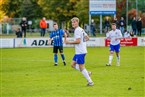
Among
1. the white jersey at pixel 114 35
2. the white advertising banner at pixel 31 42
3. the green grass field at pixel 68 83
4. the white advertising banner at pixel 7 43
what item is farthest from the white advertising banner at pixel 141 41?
the green grass field at pixel 68 83

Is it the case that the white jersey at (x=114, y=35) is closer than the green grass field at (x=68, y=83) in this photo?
No

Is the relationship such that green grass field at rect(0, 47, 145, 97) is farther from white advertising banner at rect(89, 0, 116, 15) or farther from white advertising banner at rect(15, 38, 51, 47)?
white advertising banner at rect(89, 0, 116, 15)

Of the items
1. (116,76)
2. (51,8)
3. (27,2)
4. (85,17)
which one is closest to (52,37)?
(116,76)

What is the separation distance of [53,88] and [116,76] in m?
4.10

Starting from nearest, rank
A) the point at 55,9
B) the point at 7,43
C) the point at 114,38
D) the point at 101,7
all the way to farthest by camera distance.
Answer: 1. the point at 114,38
2. the point at 7,43
3. the point at 101,7
4. the point at 55,9

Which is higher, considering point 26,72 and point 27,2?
point 27,2

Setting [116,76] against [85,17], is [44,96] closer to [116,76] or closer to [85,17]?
[116,76]

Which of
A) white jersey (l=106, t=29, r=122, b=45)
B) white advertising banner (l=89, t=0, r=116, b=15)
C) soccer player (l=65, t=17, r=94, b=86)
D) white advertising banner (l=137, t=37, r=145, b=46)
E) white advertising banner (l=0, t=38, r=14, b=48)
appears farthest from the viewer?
white advertising banner (l=89, t=0, r=116, b=15)

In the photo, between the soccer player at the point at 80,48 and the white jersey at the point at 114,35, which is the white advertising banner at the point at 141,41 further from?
the soccer player at the point at 80,48

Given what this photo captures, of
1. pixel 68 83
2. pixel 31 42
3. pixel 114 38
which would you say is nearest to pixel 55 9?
pixel 31 42

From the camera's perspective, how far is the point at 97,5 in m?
52.0

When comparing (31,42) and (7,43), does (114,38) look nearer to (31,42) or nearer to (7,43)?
(31,42)

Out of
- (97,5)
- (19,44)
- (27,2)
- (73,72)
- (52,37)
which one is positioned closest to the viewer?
(73,72)

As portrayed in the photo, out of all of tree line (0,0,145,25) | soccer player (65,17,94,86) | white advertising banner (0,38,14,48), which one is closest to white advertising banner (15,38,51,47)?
white advertising banner (0,38,14,48)
